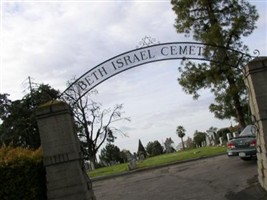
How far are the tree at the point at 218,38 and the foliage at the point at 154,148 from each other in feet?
140

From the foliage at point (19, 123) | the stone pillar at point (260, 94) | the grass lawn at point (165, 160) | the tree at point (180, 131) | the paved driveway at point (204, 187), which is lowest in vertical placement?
the paved driveway at point (204, 187)

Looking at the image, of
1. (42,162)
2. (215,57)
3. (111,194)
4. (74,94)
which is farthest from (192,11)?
(42,162)

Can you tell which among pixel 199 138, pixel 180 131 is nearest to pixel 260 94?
pixel 199 138

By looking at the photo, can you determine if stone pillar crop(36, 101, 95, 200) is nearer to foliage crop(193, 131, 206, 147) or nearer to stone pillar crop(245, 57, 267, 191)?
stone pillar crop(245, 57, 267, 191)

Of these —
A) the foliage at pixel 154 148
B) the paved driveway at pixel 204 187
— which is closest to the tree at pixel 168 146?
the foliage at pixel 154 148

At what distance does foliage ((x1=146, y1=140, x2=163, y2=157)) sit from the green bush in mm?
61579

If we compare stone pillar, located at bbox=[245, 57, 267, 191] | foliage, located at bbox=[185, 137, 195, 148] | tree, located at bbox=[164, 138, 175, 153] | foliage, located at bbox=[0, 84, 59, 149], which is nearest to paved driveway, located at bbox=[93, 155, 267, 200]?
stone pillar, located at bbox=[245, 57, 267, 191]

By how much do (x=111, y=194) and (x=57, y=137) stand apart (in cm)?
594

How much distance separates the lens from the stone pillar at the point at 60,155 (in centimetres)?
1112

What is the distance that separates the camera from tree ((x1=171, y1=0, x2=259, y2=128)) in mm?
29875

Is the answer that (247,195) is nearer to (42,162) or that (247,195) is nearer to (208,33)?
(42,162)

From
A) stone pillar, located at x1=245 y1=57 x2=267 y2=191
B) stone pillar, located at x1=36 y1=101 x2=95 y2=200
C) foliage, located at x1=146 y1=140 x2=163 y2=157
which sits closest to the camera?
stone pillar, located at x1=36 y1=101 x2=95 y2=200

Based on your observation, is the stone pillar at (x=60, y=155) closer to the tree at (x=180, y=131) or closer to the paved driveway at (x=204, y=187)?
the paved driveway at (x=204, y=187)

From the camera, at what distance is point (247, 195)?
1241 cm
